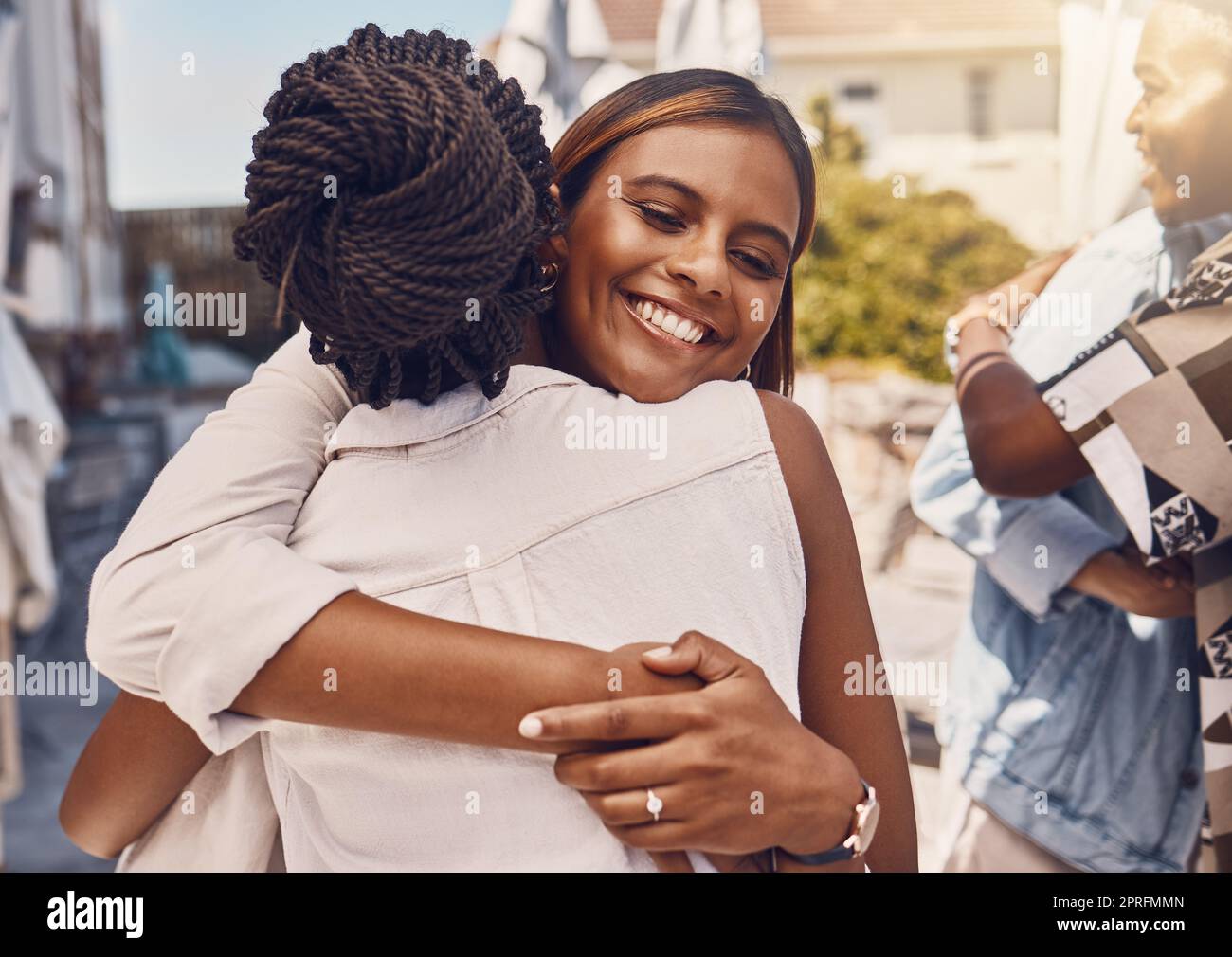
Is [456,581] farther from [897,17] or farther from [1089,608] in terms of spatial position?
[897,17]

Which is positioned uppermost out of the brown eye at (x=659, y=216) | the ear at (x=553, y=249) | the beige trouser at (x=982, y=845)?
the brown eye at (x=659, y=216)

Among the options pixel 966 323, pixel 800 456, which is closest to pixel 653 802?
pixel 800 456

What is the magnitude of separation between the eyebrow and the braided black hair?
9.8 inches

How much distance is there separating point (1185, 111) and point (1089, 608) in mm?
855

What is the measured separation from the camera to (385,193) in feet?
2.67

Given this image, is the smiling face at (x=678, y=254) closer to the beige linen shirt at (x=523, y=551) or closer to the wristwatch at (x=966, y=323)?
the beige linen shirt at (x=523, y=551)

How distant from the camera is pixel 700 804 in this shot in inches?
36.2

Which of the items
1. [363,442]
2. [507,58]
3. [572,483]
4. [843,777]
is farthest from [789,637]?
[507,58]

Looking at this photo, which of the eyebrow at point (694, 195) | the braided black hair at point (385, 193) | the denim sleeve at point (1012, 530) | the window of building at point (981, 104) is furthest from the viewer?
the window of building at point (981, 104)

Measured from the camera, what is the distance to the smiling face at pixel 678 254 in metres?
1.15

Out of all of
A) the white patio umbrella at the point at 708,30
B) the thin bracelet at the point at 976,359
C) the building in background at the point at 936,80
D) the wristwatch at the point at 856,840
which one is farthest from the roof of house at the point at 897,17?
the wristwatch at the point at 856,840

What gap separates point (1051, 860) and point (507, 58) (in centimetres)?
213

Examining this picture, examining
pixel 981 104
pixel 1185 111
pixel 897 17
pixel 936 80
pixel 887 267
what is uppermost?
pixel 897 17

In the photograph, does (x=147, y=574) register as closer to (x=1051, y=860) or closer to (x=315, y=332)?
(x=315, y=332)
